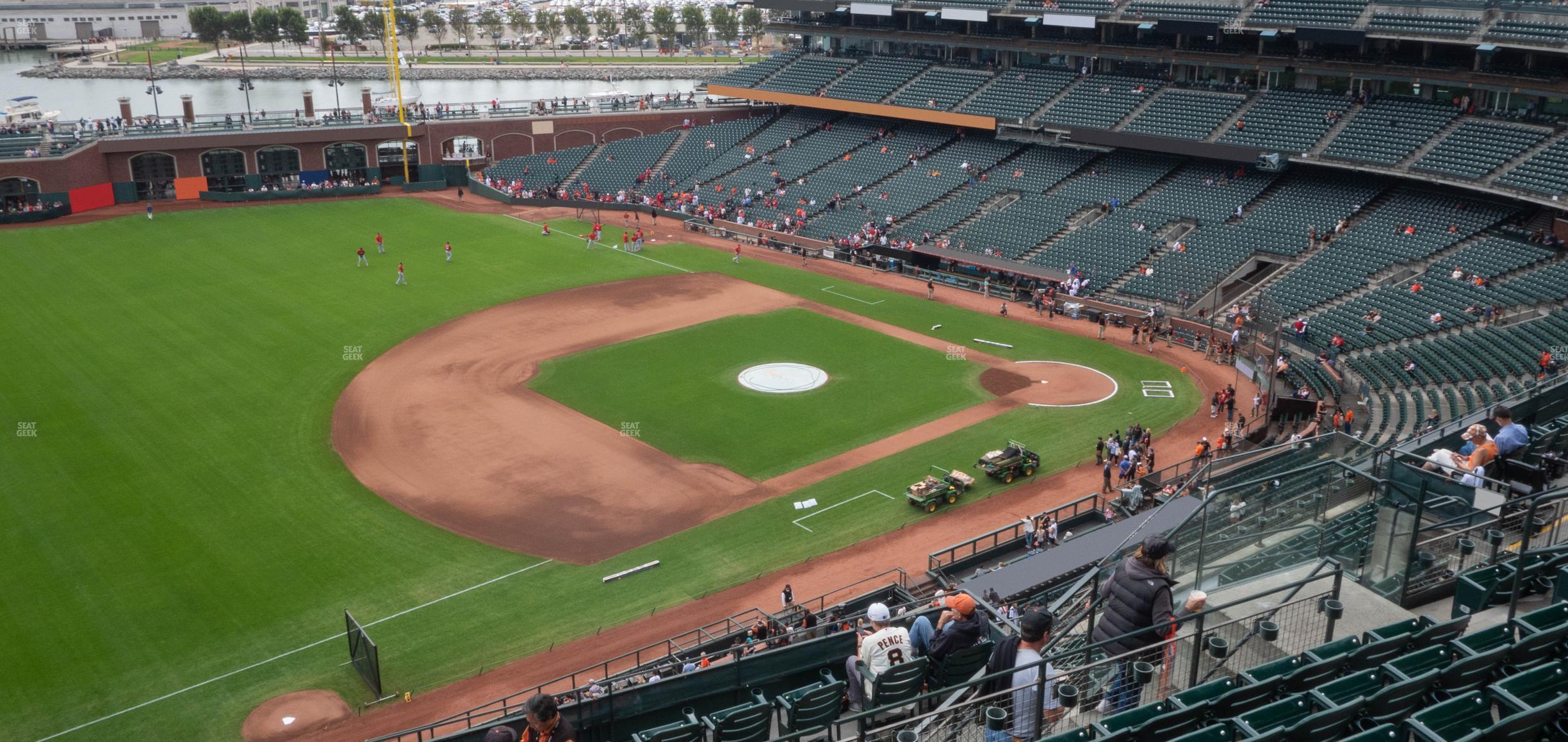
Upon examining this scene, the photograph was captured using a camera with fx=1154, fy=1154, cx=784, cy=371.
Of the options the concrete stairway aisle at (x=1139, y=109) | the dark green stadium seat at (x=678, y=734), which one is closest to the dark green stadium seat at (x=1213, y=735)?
the dark green stadium seat at (x=678, y=734)

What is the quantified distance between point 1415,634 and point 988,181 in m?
58.2

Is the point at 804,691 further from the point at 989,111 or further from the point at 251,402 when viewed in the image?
the point at 989,111

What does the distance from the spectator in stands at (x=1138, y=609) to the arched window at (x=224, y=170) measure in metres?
78.1

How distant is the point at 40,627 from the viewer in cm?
2923

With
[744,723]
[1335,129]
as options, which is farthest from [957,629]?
[1335,129]

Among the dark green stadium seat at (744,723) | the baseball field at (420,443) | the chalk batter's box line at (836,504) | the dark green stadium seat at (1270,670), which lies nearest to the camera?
the dark green stadium seat at (1270,670)

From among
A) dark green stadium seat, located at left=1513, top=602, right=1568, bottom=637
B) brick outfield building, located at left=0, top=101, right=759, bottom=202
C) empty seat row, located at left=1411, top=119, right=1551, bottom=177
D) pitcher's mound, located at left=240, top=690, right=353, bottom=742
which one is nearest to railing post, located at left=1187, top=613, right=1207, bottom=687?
dark green stadium seat, located at left=1513, top=602, right=1568, bottom=637

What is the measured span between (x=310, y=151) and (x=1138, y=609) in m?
78.5

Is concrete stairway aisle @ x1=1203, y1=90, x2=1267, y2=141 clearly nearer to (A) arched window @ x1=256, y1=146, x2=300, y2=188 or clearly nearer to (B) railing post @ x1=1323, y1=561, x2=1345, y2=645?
(B) railing post @ x1=1323, y1=561, x2=1345, y2=645

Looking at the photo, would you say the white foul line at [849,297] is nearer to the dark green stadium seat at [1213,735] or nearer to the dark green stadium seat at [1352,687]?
the dark green stadium seat at [1352,687]

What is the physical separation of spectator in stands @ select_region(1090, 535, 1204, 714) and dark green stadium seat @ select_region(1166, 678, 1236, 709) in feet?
2.13

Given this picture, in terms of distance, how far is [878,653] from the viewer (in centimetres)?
1678

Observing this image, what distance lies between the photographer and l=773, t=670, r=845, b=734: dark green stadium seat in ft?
56.6

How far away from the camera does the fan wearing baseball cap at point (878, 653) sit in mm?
16766
